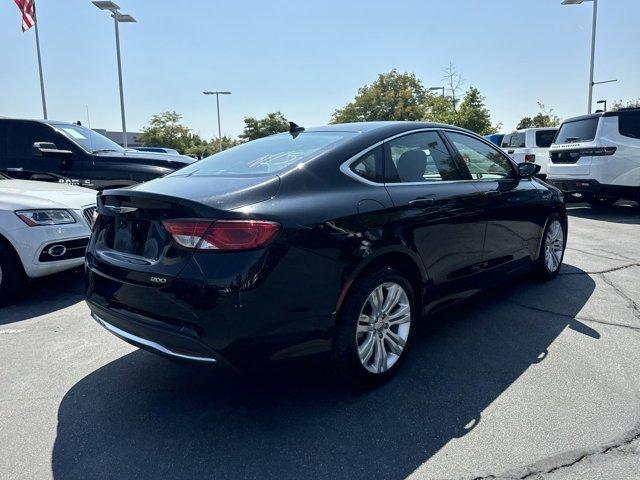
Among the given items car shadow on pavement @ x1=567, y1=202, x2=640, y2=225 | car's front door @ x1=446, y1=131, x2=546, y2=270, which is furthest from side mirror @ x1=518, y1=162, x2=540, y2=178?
car shadow on pavement @ x1=567, y1=202, x2=640, y2=225

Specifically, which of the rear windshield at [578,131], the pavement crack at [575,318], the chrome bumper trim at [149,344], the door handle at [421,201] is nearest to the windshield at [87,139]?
the chrome bumper trim at [149,344]

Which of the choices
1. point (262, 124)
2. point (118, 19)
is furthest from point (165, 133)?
point (118, 19)

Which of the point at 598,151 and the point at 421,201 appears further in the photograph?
the point at 598,151

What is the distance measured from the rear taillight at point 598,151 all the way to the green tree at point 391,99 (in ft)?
117

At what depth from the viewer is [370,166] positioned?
10.0ft

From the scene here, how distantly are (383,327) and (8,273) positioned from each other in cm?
371

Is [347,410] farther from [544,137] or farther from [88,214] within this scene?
[544,137]

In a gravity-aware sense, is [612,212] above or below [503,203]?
below

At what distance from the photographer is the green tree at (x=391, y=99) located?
45.2 meters

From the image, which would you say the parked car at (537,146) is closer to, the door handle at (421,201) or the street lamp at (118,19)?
the door handle at (421,201)

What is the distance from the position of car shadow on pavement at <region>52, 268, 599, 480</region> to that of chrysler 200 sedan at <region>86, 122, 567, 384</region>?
28cm

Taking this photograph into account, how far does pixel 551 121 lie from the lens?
38969 millimetres

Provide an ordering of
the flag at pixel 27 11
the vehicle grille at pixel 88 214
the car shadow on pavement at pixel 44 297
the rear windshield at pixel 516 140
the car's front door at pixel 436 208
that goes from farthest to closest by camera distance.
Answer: the flag at pixel 27 11, the rear windshield at pixel 516 140, the vehicle grille at pixel 88 214, the car shadow on pavement at pixel 44 297, the car's front door at pixel 436 208

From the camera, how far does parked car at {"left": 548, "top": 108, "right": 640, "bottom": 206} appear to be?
383 inches
